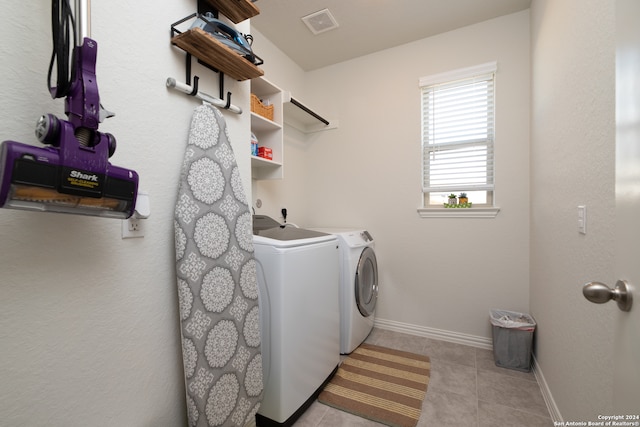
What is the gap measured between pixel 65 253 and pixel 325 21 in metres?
2.48

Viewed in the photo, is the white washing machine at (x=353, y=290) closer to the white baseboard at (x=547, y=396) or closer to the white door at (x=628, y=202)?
the white baseboard at (x=547, y=396)

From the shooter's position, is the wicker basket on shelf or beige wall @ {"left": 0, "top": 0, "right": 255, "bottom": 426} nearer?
beige wall @ {"left": 0, "top": 0, "right": 255, "bottom": 426}

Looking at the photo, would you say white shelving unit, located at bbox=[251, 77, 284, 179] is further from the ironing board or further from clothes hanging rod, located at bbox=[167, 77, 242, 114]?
the ironing board

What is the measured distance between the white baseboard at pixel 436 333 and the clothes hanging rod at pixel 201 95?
2.39m

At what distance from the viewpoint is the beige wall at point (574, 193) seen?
0.97 meters

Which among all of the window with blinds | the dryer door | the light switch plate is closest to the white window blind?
the window with blinds

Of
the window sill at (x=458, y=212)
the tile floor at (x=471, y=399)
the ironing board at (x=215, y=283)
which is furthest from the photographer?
the window sill at (x=458, y=212)

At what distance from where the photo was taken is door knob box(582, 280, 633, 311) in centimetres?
56

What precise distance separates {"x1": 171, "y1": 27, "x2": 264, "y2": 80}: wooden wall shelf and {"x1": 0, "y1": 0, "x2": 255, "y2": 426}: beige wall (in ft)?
0.22

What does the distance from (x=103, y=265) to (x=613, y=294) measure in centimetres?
139

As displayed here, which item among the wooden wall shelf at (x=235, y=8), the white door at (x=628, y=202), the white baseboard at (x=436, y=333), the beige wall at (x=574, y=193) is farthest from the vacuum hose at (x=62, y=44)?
the white baseboard at (x=436, y=333)

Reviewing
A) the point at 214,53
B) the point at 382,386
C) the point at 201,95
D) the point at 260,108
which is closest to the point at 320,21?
the point at 260,108

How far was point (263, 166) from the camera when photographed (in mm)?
2275

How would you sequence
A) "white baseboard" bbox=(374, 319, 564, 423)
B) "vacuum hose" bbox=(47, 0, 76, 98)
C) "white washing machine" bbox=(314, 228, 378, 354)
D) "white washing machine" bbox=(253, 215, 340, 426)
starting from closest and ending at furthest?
"vacuum hose" bbox=(47, 0, 76, 98) → "white washing machine" bbox=(253, 215, 340, 426) → "white baseboard" bbox=(374, 319, 564, 423) → "white washing machine" bbox=(314, 228, 378, 354)
